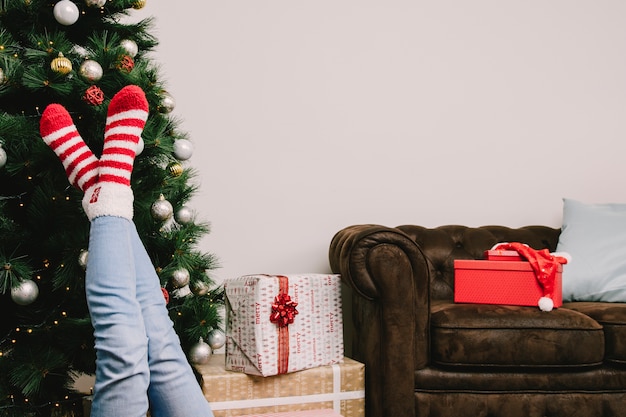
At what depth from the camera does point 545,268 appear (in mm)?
2018

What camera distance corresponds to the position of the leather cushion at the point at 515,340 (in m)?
1.86

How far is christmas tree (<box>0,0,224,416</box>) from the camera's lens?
1545 millimetres

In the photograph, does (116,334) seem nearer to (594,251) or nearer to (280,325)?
(280,325)

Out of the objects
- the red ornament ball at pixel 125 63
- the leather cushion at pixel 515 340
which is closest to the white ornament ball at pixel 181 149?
the red ornament ball at pixel 125 63

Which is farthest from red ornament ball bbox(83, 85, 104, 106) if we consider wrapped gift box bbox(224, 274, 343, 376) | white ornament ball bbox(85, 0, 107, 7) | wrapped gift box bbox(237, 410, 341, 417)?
wrapped gift box bbox(237, 410, 341, 417)

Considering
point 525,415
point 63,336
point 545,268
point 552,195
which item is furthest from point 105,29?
point 552,195

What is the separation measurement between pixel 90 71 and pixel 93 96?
0.07 metres

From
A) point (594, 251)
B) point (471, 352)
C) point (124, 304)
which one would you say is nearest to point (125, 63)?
point (124, 304)

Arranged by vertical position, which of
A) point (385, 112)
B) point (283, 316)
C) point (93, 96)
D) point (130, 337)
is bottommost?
point (283, 316)

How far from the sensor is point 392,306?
188 centimetres

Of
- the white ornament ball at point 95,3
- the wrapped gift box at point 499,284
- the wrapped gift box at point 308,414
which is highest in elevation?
the white ornament ball at point 95,3

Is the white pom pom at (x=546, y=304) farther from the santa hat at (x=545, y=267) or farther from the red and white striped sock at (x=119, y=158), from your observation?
the red and white striped sock at (x=119, y=158)

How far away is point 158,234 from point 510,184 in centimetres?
169

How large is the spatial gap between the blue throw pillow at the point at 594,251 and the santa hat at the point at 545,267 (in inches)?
10.7
